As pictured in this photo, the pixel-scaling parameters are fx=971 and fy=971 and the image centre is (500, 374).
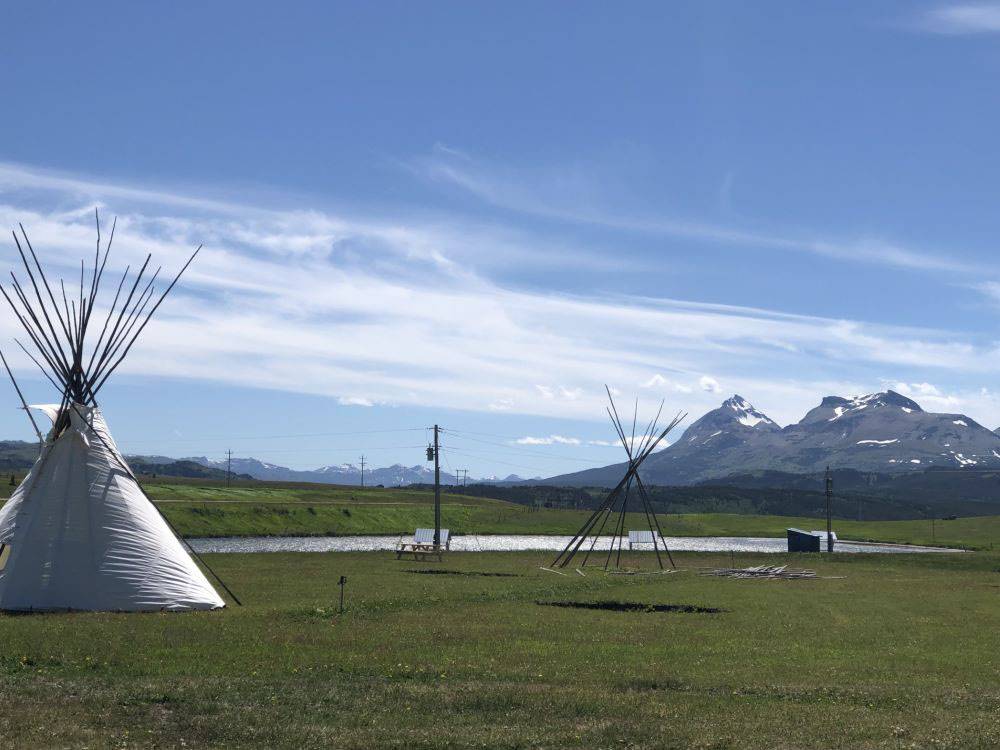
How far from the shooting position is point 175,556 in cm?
2955

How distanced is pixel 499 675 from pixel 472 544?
74.3m

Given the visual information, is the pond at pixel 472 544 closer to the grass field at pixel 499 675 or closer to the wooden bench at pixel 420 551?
the wooden bench at pixel 420 551

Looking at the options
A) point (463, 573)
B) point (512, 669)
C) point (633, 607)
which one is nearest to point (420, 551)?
point (463, 573)

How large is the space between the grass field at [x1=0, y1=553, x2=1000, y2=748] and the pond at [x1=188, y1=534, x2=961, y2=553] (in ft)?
124

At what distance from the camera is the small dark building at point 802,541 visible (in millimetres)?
77188

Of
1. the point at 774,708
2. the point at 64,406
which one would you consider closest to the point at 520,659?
the point at 774,708

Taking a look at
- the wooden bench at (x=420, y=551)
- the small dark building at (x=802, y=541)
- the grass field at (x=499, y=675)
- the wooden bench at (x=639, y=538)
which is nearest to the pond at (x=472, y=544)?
the wooden bench at (x=639, y=538)

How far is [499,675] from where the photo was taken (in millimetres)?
18375

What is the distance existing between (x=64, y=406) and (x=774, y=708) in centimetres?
2463

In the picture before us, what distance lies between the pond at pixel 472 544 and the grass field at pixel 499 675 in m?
37.9

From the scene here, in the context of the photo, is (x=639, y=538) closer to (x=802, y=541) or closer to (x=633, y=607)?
(x=802, y=541)

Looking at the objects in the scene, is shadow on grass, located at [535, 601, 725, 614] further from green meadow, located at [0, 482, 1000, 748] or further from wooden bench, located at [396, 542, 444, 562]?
wooden bench, located at [396, 542, 444, 562]

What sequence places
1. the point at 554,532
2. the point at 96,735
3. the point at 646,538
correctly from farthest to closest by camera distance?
the point at 554,532, the point at 646,538, the point at 96,735

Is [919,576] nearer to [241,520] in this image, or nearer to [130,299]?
[130,299]
